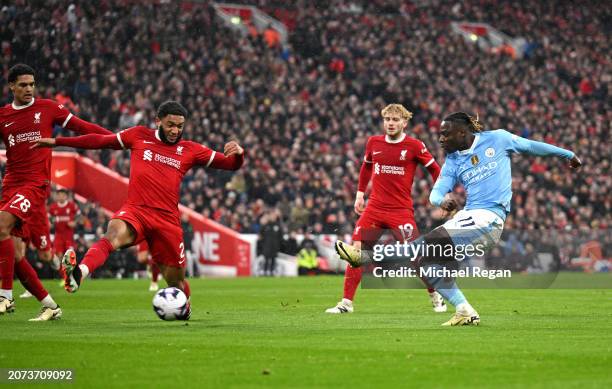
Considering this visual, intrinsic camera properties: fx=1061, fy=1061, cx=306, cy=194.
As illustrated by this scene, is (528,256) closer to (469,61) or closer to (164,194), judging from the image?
(469,61)

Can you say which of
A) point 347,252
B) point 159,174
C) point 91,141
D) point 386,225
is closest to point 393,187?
point 386,225

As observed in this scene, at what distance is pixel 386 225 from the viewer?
47.9 feet

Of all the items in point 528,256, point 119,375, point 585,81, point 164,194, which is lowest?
point 528,256

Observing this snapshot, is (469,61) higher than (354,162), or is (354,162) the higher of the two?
(469,61)

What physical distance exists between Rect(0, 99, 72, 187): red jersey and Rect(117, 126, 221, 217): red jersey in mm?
1245

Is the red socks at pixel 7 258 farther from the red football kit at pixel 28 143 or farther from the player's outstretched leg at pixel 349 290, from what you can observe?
the player's outstretched leg at pixel 349 290

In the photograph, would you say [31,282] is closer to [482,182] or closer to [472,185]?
[472,185]

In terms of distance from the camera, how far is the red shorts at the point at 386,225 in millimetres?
14570

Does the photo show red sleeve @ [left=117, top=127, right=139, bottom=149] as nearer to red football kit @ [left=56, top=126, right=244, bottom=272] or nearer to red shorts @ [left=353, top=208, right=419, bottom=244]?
red football kit @ [left=56, top=126, right=244, bottom=272]

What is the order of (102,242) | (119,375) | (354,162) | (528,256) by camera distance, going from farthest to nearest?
(354,162) < (528,256) < (102,242) < (119,375)

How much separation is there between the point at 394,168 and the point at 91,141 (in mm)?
4707

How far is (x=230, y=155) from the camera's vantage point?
11.9 meters

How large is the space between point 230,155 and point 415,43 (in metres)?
32.5

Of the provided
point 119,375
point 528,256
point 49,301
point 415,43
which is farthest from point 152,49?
point 119,375
